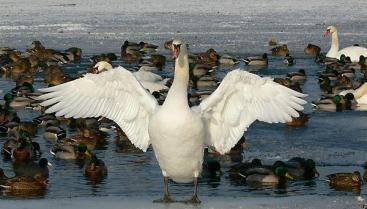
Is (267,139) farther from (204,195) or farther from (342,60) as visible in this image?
(342,60)

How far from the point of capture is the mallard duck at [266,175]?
11.3 m

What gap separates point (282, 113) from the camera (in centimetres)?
912

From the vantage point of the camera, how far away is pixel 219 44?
26.4 m

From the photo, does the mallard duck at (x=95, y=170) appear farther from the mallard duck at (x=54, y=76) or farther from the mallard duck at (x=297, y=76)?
the mallard duck at (x=297, y=76)

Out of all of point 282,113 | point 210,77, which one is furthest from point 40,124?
point 282,113

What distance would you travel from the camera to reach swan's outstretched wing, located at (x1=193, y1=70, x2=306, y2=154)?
29.6ft

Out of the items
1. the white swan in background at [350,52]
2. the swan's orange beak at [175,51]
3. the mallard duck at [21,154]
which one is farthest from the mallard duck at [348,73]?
the swan's orange beak at [175,51]

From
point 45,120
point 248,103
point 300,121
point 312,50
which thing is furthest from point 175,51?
point 312,50

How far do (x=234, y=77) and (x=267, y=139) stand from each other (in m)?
5.34

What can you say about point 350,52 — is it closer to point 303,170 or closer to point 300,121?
point 300,121

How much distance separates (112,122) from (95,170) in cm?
414

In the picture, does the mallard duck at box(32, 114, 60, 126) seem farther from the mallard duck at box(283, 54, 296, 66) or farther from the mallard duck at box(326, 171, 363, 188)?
the mallard duck at box(283, 54, 296, 66)

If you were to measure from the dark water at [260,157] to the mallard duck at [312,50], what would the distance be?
708cm

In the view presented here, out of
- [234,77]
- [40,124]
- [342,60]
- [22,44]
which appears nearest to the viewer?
[234,77]
